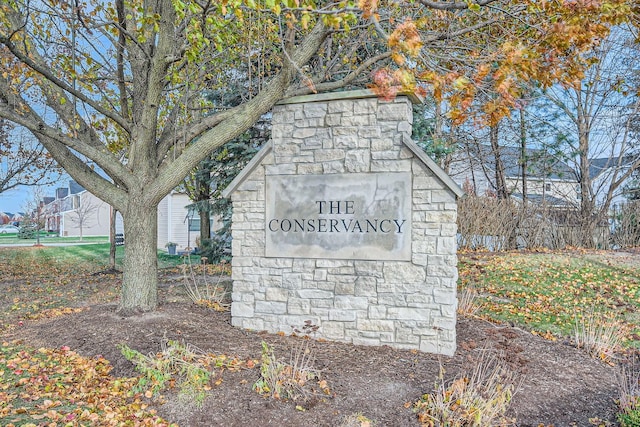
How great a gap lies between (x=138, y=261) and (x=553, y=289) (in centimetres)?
712

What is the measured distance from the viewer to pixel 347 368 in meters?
4.69

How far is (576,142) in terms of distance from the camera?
13.8 metres

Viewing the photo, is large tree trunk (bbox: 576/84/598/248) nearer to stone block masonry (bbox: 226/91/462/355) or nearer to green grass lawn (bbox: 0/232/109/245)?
stone block masonry (bbox: 226/91/462/355)

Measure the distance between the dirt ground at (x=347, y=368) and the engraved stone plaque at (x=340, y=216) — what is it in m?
1.13

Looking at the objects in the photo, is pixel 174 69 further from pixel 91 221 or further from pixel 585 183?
pixel 91 221

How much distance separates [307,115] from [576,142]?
1122 centimetres

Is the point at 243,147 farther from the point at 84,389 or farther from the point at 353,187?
the point at 84,389

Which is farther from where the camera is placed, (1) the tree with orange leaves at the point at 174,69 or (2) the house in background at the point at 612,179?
(2) the house in background at the point at 612,179

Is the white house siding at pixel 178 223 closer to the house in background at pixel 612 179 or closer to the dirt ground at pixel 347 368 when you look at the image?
the dirt ground at pixel 347 368

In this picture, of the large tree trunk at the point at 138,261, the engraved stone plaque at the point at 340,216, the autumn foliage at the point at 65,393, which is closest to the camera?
the autumn foliage at the point at 65,393

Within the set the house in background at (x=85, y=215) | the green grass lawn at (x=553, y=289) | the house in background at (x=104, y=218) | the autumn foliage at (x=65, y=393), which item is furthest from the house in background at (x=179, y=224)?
the house in background at (x=85, y=215)

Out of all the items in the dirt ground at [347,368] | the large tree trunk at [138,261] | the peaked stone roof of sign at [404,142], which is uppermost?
the peaked stone roof of sign at [404,142]

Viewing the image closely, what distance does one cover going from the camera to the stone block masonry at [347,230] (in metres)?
5.25

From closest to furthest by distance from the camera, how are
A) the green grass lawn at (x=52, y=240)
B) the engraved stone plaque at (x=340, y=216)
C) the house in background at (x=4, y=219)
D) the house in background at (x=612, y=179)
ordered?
1. the engraved stone plaque at (x=340, y=216)
2. the house in background at (x=612, y=179)
3. the green grass lawn at (x=52, y=240)
4. the house in background at (x=4, y=219)
